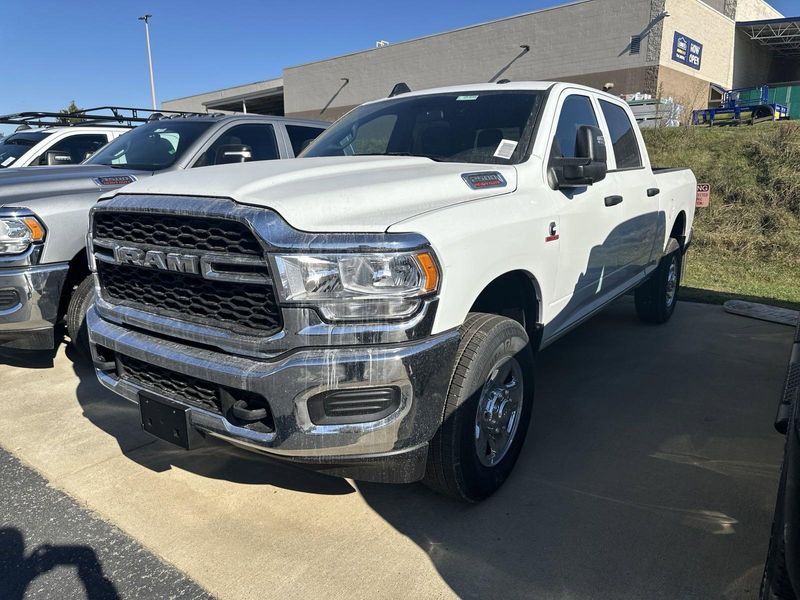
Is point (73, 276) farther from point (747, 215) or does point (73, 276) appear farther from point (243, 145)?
point (747, 215)

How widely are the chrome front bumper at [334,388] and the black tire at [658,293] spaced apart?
3980 millimetres

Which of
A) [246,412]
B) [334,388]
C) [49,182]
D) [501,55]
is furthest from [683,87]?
[246,412]

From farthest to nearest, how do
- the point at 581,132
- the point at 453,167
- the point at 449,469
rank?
the point at 581,132, the point at 453,167, the point at 449,469

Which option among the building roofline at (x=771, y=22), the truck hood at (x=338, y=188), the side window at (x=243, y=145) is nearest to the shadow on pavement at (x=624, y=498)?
the truck hood at (x=338, y=188)

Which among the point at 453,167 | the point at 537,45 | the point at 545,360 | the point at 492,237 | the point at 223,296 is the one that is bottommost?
the point at 545,360

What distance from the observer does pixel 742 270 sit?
28.5 feet

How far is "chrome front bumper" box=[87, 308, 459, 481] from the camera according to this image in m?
2.27

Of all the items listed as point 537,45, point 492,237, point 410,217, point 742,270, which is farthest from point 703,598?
point 537,45

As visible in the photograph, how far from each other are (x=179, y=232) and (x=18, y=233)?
2259 mm

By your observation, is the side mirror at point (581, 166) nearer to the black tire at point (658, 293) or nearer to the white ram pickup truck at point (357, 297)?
the white ram pickup truck at point (357, 297)

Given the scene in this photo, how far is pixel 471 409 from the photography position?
2684 millimetres

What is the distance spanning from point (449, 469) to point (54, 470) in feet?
7.42

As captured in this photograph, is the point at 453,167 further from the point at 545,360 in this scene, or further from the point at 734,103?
the point at 734,103

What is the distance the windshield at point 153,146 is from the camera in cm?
554
